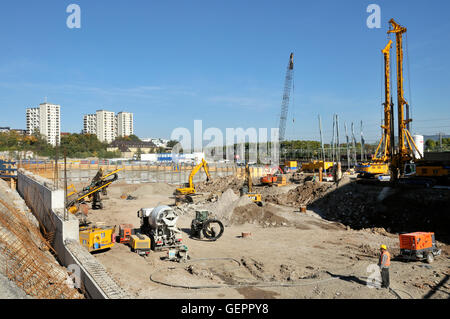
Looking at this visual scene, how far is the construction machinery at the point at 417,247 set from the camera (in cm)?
1445

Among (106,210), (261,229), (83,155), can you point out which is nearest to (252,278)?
(261,229)

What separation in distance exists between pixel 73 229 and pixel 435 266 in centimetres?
1583

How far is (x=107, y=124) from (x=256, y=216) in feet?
524

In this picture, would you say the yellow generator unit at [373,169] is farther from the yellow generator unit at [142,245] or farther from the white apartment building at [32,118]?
the white apartment building at [32,118]

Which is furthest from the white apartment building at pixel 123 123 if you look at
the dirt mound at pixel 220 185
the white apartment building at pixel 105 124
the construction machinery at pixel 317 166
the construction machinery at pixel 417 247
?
the construction machinery at pixel 417 247

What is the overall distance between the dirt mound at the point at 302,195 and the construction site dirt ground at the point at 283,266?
760cm

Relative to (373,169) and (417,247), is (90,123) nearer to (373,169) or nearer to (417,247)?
(373,169)

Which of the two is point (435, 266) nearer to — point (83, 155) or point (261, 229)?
point (261, 229)

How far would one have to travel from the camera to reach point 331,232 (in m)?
22.8

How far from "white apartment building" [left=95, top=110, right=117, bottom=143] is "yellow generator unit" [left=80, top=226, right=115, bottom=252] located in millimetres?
157631

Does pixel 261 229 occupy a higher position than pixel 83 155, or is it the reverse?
pixel 83 155

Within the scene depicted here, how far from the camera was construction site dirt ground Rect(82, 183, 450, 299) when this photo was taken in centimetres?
1148

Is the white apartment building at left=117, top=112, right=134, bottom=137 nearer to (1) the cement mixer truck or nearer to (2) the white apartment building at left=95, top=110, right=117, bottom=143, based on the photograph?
(2) the white apartment building at left=95, top=110, right=117, bottom=143
